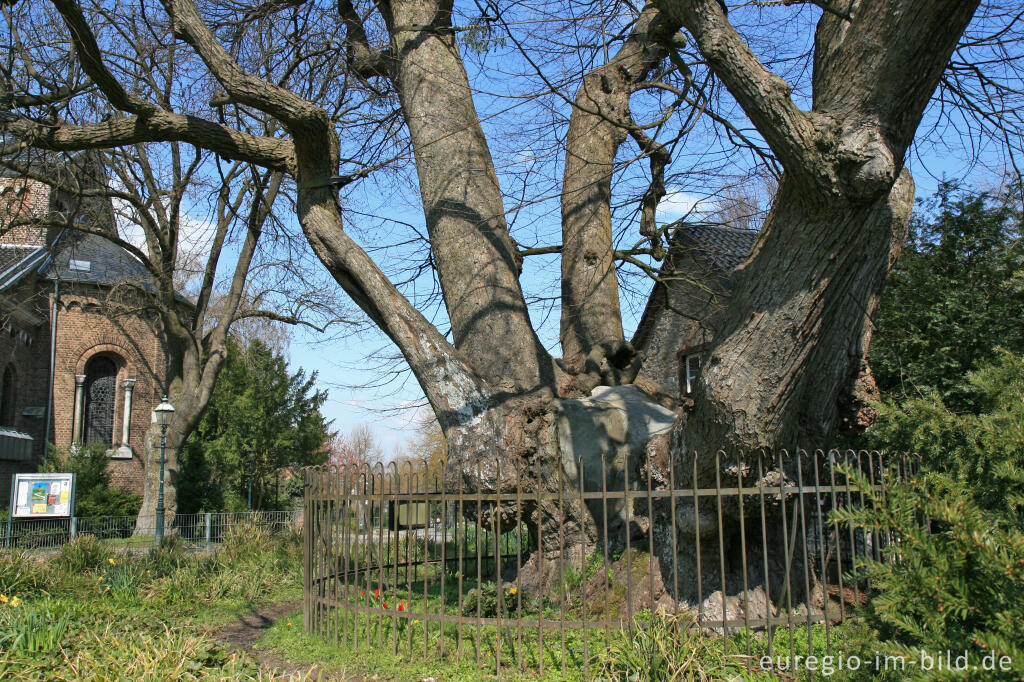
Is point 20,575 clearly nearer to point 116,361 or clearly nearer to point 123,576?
point 123,576

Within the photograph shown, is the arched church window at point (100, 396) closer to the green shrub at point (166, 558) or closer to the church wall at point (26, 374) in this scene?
the church wall at point (26, 374)

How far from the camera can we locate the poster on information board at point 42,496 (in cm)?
1686

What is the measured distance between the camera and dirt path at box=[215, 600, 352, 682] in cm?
507

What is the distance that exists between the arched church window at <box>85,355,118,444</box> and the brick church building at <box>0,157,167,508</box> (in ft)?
0.11

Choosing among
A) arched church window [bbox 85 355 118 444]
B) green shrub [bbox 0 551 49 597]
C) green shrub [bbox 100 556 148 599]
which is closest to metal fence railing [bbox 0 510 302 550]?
green shrub [bbox 100 556 148 599]

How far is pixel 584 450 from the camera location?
677 cm

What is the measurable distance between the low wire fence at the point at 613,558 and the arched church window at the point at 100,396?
24.1m

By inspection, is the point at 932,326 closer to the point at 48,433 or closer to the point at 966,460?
the point at 966,460

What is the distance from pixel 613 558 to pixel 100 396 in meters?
26.7

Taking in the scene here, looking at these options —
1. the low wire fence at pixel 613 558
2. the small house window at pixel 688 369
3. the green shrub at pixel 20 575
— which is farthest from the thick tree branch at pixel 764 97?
the small house window at pixel 688 369

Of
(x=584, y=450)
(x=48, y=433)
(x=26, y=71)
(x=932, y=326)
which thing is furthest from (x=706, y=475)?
(x=48, y=433)

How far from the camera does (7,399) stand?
2512cm

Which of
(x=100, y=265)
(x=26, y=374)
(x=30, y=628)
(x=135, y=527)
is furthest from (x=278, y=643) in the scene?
(x=100, y=265)

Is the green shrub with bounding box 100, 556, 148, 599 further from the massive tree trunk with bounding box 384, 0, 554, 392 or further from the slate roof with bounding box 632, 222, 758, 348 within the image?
the slate roof with bounding box 632, 222, 758, 348
